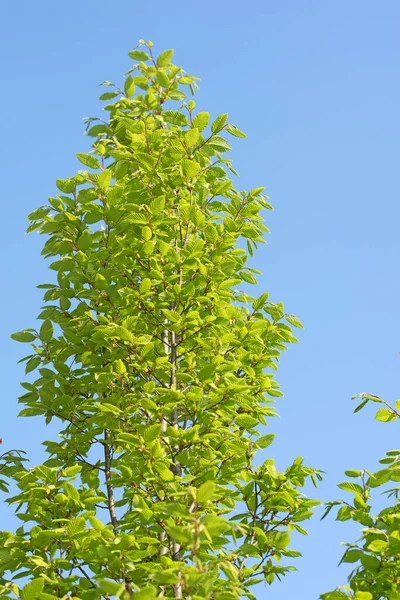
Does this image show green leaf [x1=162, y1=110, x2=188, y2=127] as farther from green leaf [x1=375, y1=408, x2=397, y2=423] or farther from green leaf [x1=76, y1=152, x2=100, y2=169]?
green leaf [x1=375, y1=408, x2=397, y2=423]

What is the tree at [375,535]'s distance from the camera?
4992 millimetres

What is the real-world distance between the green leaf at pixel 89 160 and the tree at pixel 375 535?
4.11 metres

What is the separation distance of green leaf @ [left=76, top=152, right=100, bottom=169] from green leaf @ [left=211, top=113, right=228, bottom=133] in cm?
139

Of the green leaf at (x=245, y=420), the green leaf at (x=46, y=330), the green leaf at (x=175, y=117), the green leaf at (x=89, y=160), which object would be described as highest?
the green leaf at (x=175, y=117)

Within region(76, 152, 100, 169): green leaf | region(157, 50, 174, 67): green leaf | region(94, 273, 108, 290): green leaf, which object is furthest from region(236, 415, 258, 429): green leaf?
region(157, 50, 174, 67): green leaf

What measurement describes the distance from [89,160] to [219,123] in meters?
1.55

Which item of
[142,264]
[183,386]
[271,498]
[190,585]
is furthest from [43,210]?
[190,585]

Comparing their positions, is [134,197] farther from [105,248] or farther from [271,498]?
[271,498]

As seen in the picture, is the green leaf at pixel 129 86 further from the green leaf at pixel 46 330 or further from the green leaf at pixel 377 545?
the green leaf at pixel 377 545

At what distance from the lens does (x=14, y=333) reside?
7559 mm

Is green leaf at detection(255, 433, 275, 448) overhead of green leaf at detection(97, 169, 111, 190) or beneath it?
beneath

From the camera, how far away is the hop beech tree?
19.6 ft

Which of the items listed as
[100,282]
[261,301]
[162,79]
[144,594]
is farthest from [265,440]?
[162,79]

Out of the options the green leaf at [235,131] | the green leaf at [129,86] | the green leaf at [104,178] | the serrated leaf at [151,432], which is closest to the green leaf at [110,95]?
the green leaf at [129,86]
